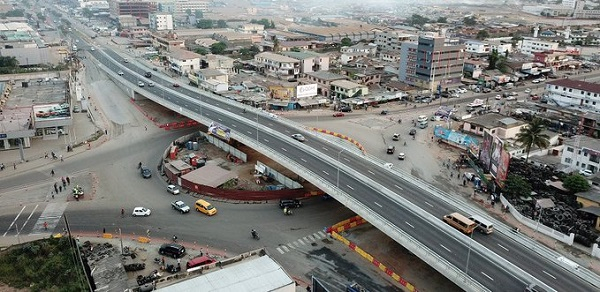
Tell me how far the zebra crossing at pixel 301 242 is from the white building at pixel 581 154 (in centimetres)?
3534

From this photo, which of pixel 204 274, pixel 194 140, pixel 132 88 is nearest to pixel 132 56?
pixel 132 88

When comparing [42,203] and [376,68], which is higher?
[376,68]

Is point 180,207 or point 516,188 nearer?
point 180,207

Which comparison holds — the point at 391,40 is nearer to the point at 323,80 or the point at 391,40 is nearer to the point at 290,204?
the point at 323,80

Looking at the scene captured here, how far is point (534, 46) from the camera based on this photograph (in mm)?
143875

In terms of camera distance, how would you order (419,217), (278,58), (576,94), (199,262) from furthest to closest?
1. (278,58)
2. (576,94)
3. (419,217)
4. (199,262)

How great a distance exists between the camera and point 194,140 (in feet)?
225

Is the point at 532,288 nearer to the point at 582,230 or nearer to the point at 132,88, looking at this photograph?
the point at 582,230

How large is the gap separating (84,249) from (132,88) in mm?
56567

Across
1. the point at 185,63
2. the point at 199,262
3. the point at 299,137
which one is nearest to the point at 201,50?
the point at 185,63

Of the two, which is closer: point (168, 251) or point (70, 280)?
point (70, 280)

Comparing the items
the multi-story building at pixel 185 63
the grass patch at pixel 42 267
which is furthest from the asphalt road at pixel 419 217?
the multi-story building at pixel 185 63

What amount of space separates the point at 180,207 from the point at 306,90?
50084 millimetres

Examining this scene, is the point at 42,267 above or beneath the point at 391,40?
beneath
